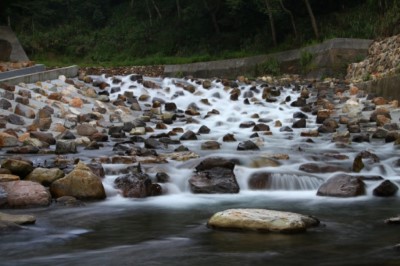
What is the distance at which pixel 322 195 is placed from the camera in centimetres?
645

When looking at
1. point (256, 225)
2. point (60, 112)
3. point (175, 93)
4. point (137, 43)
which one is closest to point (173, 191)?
point (256, 225)

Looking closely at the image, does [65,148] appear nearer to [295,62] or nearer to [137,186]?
[137,186]

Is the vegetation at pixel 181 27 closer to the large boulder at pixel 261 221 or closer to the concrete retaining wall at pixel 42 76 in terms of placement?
the concrete retaining wall at pixel 42 76

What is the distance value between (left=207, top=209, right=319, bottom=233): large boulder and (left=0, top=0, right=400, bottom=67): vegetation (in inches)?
630

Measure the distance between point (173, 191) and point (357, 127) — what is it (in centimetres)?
564

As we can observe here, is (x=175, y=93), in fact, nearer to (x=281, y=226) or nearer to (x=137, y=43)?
(x=281, y=226)

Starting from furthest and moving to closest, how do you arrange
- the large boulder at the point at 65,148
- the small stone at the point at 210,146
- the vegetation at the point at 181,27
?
1. the vegetation at the point at 181,27
2. the small stone at the point at 210,146
3. the large boulder at the point at 65,148

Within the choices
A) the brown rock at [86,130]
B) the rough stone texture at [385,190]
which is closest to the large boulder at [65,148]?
the brown rock at [86,130]

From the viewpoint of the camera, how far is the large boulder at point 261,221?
454 centimetres

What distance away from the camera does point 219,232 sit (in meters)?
4.67

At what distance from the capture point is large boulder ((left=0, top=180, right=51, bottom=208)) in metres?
5.77

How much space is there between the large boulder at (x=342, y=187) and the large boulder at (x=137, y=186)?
6.86 feet

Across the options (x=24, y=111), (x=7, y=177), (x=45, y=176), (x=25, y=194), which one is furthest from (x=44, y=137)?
(x=25, y=194)

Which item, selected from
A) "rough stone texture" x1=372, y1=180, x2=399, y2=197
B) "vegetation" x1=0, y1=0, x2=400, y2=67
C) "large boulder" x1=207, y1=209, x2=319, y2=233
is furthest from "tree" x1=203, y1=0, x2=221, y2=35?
"large boulder" x1=207, y1=209, x2=319, y2=233
